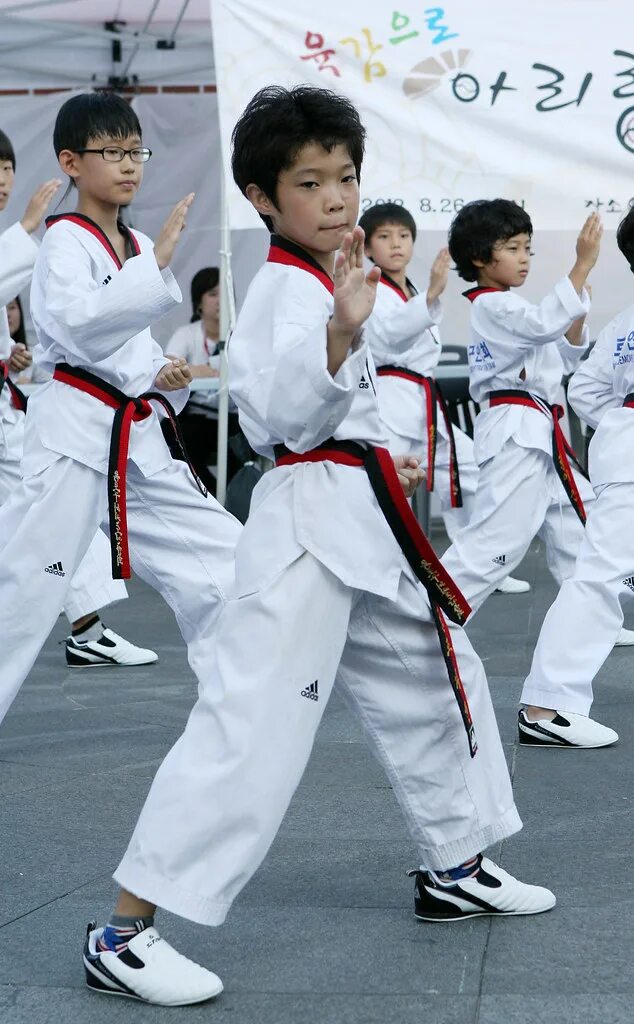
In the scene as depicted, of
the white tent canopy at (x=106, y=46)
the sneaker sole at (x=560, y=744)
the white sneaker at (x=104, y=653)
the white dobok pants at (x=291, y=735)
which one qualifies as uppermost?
the white tent canopy at (x=106, y=46)

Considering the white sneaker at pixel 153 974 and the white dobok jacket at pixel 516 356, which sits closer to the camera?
the white sneaker at pixel 153 974

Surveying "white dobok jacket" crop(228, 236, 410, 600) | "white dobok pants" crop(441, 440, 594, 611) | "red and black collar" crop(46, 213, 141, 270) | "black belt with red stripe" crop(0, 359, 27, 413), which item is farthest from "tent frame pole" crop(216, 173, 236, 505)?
"white dobok jacket" crop(228, 236, 410, 600)

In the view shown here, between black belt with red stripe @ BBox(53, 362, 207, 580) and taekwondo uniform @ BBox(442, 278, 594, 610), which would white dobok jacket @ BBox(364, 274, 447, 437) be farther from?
black belt with red stripe @ BBox(53, 362, 207, 580)

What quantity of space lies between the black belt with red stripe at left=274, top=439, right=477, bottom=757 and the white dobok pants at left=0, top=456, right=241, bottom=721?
4.93ft

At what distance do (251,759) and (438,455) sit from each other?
4279 mm

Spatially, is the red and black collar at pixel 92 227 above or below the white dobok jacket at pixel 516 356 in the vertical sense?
above

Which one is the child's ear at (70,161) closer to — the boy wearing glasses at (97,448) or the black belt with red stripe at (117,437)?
the boy wearing glasses at (97,448)

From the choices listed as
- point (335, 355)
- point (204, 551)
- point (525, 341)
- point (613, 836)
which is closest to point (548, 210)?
point (525, 341)

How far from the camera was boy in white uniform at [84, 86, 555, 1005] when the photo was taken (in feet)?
7.61

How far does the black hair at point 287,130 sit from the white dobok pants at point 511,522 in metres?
2.62

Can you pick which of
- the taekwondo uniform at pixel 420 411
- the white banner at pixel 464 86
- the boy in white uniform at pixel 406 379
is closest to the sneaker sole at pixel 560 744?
the boy in white uniform at pixel 406 379

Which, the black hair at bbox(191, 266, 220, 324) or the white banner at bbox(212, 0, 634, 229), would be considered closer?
the white banner at bbox(212, 0, 634, 229)

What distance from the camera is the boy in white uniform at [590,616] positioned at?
398 cm

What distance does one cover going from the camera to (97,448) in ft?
12.9
